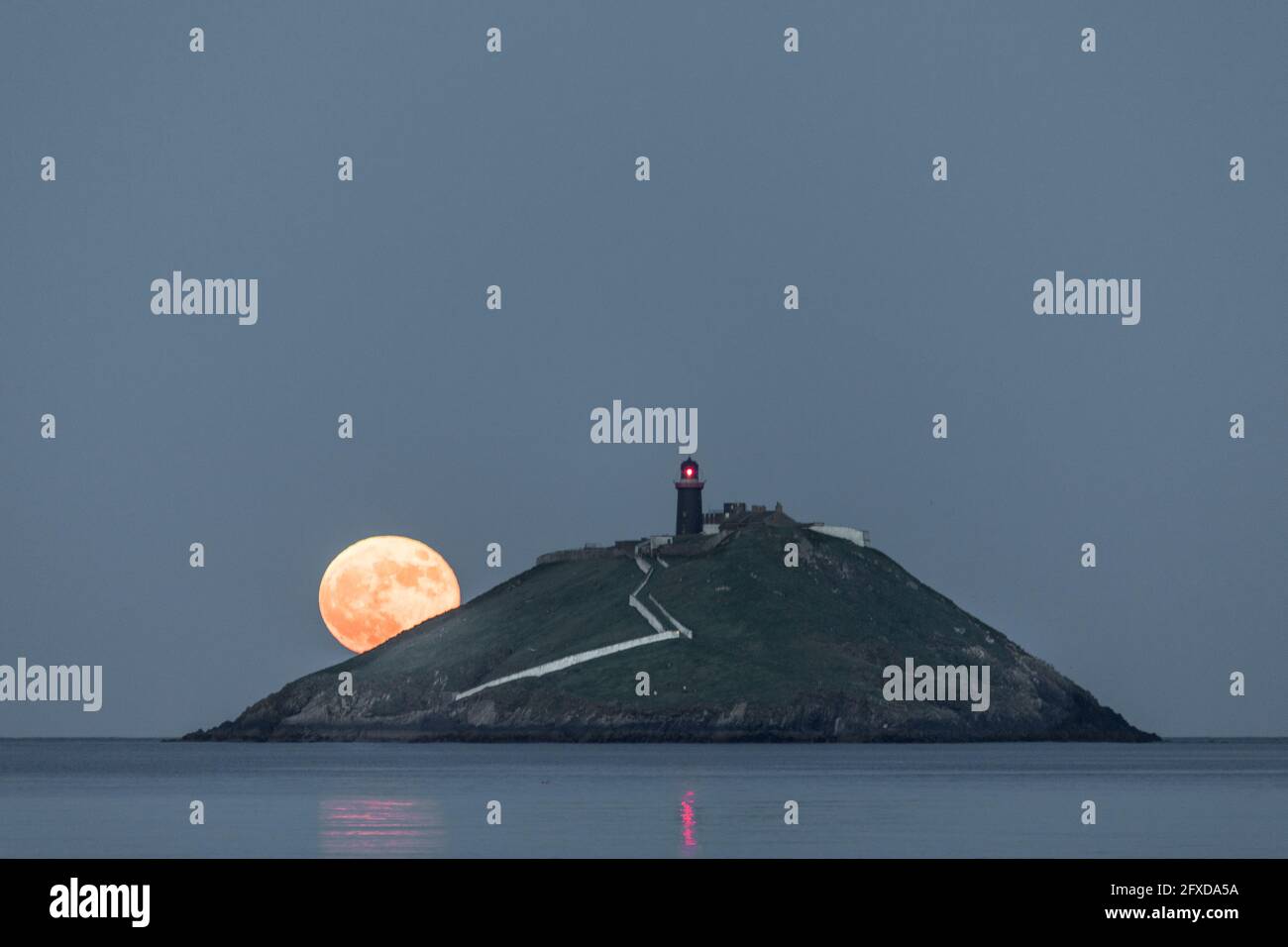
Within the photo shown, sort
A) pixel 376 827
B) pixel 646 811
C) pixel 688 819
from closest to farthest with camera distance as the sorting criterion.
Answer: pixel 376 827
pixel 688 819
pixel 646 811

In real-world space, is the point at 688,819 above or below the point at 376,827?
below

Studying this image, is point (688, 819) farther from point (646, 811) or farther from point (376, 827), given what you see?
point (376, 827)

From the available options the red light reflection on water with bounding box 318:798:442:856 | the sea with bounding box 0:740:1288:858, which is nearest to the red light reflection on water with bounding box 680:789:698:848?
the sea with bounding box 0:740:1288:858

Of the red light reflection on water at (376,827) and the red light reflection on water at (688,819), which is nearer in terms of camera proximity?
the red light reflection on water at (376,827)

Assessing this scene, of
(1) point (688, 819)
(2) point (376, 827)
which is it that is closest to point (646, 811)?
(1) point (688, 819)

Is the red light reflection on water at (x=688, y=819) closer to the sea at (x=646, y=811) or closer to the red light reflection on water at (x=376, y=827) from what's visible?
the sea at (x=646, y=811)

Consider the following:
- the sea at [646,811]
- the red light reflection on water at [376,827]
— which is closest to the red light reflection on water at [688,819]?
the sea at [646,811]
